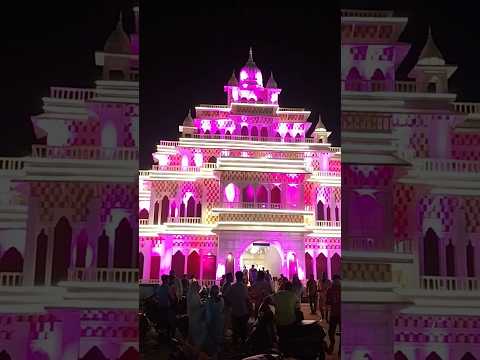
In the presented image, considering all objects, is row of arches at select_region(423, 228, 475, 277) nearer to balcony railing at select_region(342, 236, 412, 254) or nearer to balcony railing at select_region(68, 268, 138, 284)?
balcony railing at select_region(342, 236, 412, 254)

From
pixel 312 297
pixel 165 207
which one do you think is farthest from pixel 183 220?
pixel 312 297

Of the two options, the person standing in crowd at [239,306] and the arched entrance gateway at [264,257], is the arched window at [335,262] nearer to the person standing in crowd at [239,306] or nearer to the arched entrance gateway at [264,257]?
the arched entrance gateway at [264,257]

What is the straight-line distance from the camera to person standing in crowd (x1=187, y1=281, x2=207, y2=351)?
486 centimetres

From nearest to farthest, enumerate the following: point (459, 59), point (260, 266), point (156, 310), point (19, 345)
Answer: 1. point (19, 345)
2. point (459, 59)
3. point (156, 310)
4. point (260, 266)

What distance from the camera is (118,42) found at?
404 centimetres

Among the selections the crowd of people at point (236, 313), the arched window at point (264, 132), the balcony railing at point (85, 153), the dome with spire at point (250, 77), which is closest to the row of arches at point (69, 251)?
the balcony railing at point (85, 153)

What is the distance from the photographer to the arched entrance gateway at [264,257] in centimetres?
1150

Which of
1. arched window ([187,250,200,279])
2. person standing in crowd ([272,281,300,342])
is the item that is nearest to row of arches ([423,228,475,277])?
person standing in crowd ([272,281,300,342])

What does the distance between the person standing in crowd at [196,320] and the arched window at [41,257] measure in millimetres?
1532

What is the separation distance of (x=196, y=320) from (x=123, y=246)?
4.68 feet

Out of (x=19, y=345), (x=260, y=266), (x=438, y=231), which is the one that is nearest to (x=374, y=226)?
(x=438, y=231)

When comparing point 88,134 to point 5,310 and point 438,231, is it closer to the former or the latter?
point 5,310

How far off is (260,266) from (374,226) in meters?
8.48

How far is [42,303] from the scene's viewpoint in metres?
3.80
